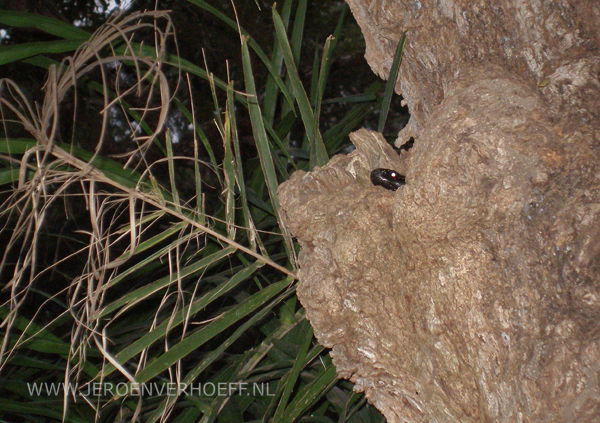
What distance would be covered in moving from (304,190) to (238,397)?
705 millimetres

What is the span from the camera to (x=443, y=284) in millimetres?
698

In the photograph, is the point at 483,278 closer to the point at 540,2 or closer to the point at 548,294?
the point at 548,294

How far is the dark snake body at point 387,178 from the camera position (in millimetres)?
820

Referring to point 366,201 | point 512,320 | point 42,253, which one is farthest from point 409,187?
point 42,253

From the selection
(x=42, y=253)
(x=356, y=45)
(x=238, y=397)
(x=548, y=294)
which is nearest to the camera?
(x=548, y=294)

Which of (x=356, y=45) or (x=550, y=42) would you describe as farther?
(x=356, y=45)

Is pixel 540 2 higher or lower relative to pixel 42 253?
higher

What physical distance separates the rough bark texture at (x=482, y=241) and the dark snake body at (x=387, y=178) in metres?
0.04

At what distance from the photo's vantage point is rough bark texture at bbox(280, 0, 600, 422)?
2.10 ft

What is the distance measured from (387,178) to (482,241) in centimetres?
20

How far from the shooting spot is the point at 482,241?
0.69 metres

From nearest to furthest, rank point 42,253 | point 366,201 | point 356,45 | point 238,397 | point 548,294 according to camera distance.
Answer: point 548,294 < point 366,201 < point 238,397 < point 42,253 < point 356,45

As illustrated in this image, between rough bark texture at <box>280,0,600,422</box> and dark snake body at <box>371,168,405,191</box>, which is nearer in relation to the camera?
rough bark texture at <box>280,0,600,422</box>

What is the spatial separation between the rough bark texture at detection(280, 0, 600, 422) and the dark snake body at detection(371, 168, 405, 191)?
4 centimetres
